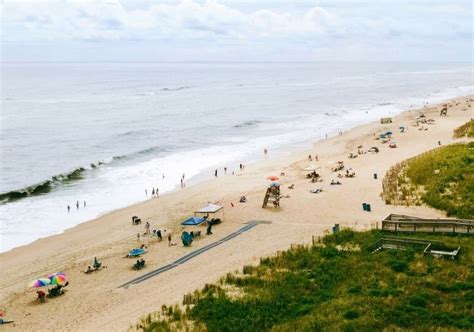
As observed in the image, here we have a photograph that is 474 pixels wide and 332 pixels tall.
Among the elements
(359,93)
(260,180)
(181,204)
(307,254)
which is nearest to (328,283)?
(307,254)

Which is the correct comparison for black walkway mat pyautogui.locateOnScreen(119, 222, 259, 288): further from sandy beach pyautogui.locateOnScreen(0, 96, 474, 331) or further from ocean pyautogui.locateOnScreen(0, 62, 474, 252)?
ocean pyautogui.locateOnScreen(0, 62, 474, 252)

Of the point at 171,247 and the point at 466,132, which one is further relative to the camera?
the point at 466,132

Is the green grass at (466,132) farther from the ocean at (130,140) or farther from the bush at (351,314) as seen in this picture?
the bush at (351,314)

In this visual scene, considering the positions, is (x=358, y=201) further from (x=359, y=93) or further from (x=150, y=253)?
(x=359, y=93)

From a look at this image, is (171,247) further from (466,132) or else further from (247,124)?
(247,124)

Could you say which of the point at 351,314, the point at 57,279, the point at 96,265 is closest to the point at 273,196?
the point at 96,265

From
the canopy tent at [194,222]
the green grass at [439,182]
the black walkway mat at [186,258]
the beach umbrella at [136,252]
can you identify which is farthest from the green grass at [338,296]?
the canopy tent at [194,222]

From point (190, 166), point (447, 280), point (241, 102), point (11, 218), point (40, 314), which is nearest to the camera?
point (447, 280)
